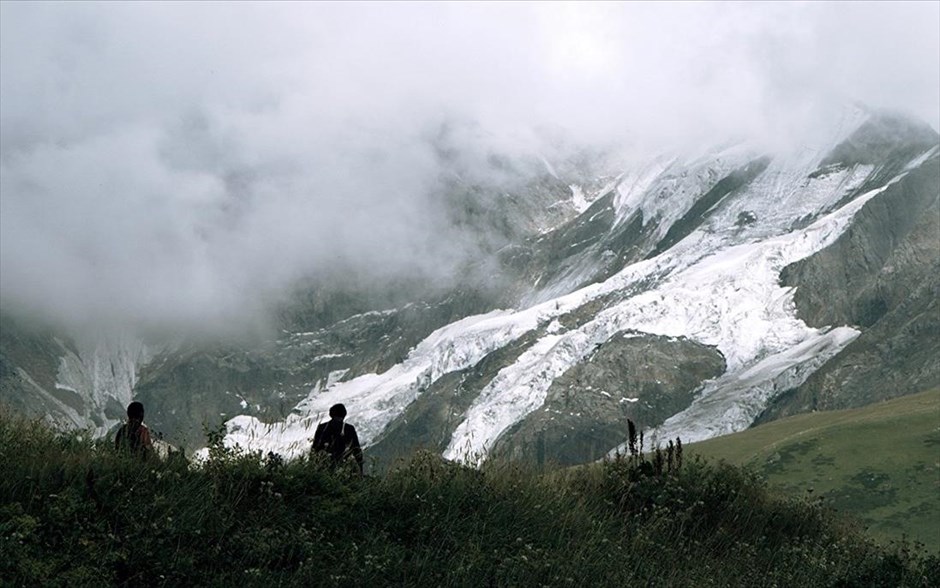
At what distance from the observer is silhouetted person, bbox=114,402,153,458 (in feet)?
38.2

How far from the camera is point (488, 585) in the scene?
34.7 ft

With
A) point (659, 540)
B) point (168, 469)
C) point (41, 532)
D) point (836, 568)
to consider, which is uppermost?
point (168, 469)

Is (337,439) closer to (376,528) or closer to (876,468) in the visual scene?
(376,528)

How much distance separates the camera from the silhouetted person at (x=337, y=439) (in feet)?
42.8

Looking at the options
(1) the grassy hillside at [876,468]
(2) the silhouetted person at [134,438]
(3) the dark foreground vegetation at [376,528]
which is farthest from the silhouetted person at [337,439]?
(1) the grassy hillside at [876,468]

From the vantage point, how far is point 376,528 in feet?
37.8

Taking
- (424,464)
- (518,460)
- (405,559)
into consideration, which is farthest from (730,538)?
(405,559)

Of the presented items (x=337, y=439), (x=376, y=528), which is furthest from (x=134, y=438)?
(x=376, y=528)

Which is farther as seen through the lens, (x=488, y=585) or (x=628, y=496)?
(x=628, y=496)

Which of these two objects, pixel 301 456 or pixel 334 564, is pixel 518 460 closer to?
pixel 301 456

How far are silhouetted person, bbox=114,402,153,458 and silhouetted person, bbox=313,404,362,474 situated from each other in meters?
2.02

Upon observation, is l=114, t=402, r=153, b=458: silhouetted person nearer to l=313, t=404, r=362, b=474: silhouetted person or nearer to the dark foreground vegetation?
the dark foreground vegetation

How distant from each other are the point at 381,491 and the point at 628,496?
13.3 feet

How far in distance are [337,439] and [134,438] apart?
250 cm
